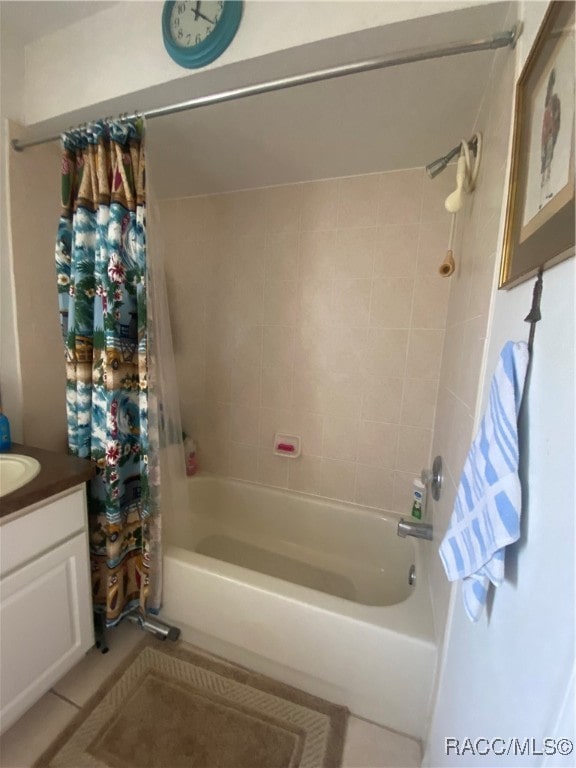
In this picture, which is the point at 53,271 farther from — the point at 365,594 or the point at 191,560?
the point at 365,594

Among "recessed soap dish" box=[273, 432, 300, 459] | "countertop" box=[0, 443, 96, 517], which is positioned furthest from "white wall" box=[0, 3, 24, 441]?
"recessed soap dish" box=[273, 432, 300, 459]

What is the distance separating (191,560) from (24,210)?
1544 millimetres

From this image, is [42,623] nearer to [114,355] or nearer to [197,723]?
[197,723]

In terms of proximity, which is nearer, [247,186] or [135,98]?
[135,98]

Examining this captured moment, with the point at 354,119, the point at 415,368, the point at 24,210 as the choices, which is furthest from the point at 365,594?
the point at 24,210

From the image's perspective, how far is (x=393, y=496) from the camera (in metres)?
1.62

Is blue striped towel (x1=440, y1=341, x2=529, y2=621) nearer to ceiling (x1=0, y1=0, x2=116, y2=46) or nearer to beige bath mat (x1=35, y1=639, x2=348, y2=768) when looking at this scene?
beige bath mat (x1=35, y1=639, x2=348, y2=768)

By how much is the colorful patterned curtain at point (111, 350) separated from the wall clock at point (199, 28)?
0.85 feet

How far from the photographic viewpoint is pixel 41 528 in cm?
95

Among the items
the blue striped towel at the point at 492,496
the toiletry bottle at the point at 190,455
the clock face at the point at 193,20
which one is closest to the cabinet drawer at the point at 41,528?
the toiletry bottle at the point at 190,455

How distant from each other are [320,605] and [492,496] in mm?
842

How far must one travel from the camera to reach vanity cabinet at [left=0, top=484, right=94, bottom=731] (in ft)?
2.89

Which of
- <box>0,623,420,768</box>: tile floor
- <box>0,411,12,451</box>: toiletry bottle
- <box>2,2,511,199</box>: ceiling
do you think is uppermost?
<box>2,2,511,199</box>: ceiling

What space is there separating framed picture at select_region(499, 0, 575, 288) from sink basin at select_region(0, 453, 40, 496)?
1373 mm
